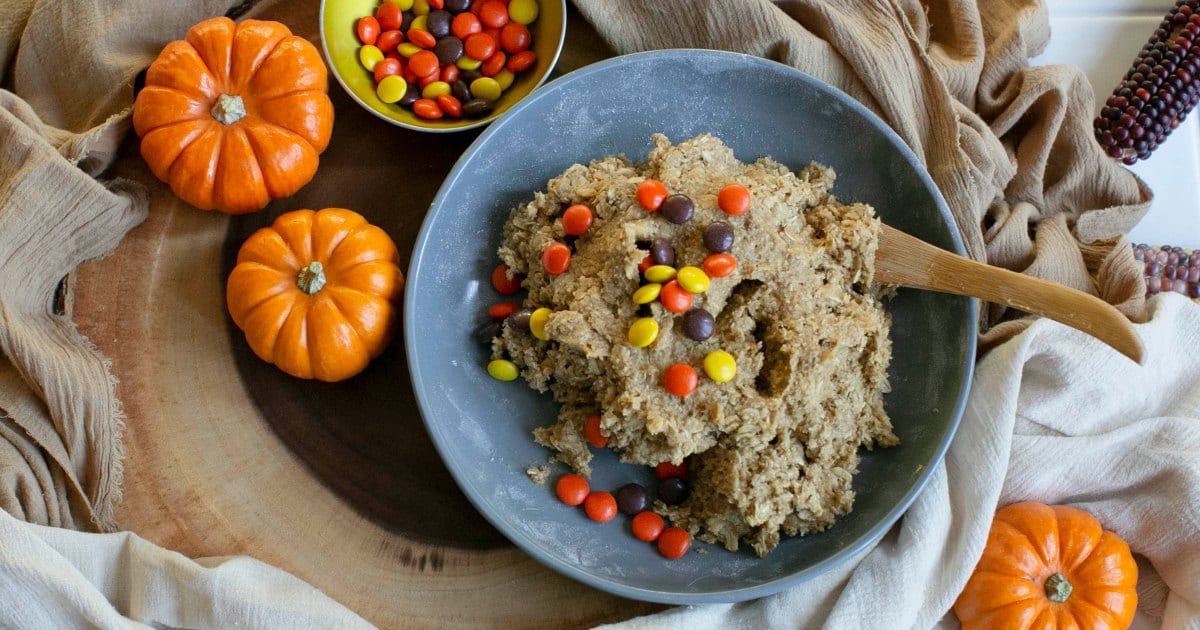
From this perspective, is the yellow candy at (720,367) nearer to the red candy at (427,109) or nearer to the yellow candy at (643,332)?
the yellow candy at (643,332)

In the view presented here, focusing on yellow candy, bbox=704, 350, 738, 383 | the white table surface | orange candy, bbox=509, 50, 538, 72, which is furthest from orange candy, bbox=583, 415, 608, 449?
the white table surface

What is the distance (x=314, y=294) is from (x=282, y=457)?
1.78ft

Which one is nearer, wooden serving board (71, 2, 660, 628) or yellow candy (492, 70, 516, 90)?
wooden serving board (71, 2, 660, 628)

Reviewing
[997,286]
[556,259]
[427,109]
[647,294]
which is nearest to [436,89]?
[427,109]

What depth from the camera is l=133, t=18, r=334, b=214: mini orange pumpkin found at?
2.72m

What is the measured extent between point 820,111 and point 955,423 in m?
1.01

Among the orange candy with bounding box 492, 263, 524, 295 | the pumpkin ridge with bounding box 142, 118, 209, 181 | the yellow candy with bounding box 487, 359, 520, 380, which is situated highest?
the pumpkin ridge with bounding box 142, 118, 209, 181

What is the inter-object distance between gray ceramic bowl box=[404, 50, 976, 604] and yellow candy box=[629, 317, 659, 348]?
487 millimetres

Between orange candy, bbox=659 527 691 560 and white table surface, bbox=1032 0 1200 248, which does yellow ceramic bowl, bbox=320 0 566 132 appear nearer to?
→ orange candy, bbox=659 527 691 560

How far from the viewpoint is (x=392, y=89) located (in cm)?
286

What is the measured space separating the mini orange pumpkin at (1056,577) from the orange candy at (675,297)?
1.29m

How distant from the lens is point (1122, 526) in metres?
2.88

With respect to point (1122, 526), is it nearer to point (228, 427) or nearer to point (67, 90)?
point (228, 427)

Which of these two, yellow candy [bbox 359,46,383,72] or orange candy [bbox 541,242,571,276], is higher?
yellow candy [bbox 359,46,383,72]
